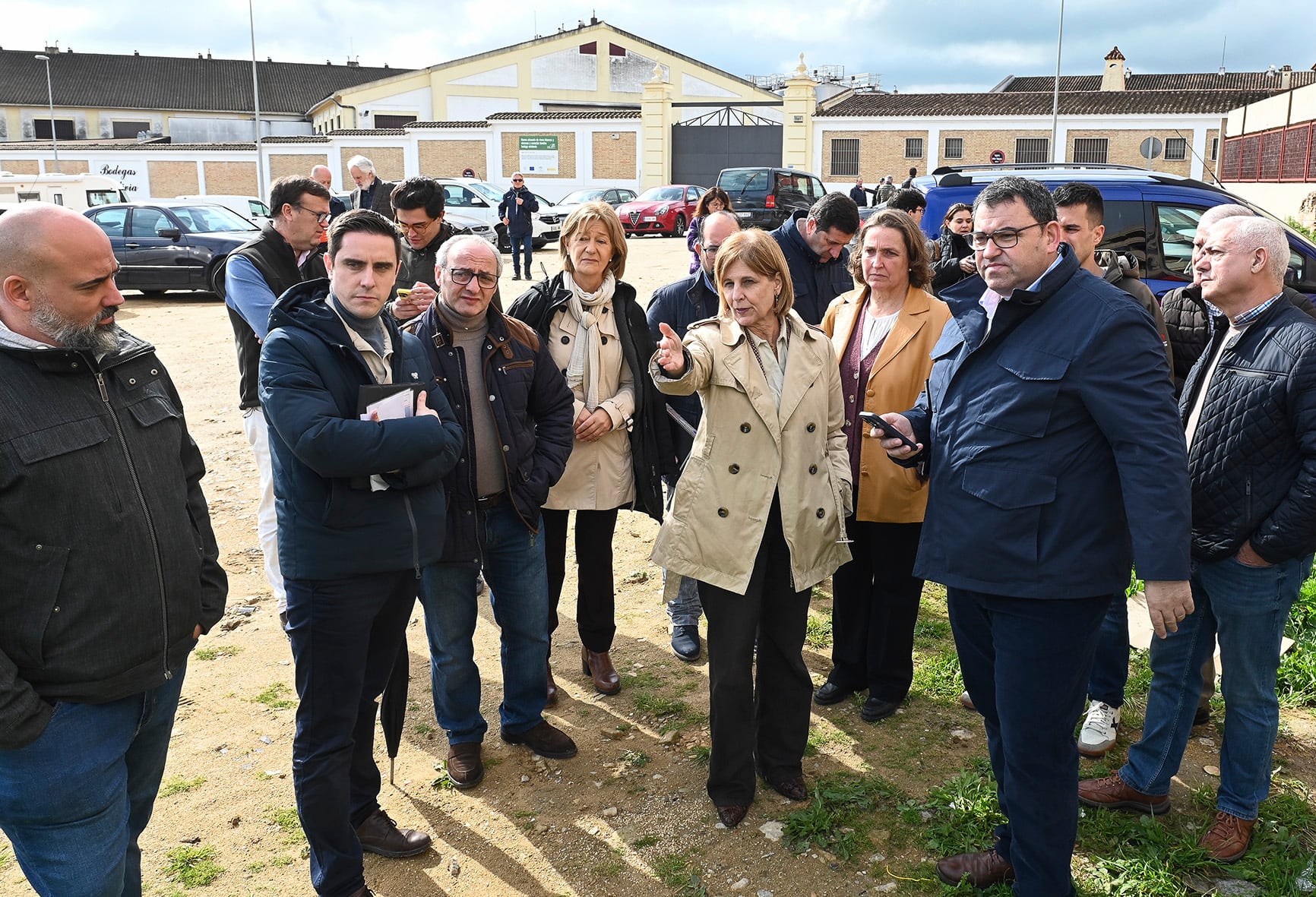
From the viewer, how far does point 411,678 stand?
15.2ft

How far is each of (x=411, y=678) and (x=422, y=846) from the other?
1.40 m

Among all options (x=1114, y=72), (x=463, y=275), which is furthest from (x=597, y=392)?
(x=1114, y=72)

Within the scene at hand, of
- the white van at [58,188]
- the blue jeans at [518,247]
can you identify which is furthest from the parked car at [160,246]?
the white van at [58,188]

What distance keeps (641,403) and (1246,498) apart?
2280 millimetres

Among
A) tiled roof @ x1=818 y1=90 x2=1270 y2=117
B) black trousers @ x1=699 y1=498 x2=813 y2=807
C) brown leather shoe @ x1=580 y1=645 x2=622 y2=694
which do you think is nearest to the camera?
black trousers @ x1=699 y1=498 x2=813 y2=807

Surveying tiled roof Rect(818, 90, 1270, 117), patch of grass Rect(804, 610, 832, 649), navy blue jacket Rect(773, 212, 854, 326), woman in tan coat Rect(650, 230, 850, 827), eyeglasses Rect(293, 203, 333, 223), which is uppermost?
tiled roof Rect(818, 90, 1270, 117)

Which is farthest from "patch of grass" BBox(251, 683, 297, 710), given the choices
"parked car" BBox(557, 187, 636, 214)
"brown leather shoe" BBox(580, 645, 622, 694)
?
"parked car" BBox(557, 187, 636, 214)

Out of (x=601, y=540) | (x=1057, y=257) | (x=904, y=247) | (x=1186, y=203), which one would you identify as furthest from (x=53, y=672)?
(x=1186, y=203)

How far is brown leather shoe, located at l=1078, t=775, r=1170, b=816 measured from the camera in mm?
3498

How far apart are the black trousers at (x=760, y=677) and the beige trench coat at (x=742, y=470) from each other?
74 millimetres

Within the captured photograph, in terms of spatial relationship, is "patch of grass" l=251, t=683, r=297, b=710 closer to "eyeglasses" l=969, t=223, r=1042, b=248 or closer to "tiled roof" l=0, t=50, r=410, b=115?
"eyeglasses" l=969, t=223, r=1042, b=248

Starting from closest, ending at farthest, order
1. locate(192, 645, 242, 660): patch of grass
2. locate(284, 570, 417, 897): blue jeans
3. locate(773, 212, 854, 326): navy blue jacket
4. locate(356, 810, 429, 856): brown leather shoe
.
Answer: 1. locate(284, 570, 417, 897): blue jeans
2. locate(356, 810, 429, 856): brown leather shoe
3. locate(192, 645, 242, 660): patch of grass
4. locate(773, 212, 854, 326): navy blue jacket

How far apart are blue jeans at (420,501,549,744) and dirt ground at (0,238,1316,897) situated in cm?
23

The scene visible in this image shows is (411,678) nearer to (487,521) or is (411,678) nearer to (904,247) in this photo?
(487,521)
